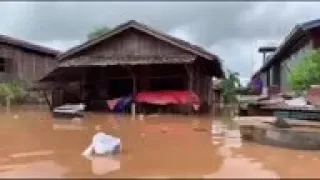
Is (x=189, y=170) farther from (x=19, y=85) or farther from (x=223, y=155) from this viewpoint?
(x=19, y=85)

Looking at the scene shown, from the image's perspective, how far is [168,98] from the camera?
1991 cm

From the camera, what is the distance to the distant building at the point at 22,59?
28234mm

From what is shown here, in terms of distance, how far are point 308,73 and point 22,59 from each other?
60.9ft

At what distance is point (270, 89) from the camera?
25.3 m

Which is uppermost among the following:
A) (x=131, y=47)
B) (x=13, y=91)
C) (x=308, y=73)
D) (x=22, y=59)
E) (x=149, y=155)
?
(x=22, y=59)

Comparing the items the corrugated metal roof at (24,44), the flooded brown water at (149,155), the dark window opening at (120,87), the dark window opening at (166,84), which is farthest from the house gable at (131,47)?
the corrugated metal roof at (24,44)

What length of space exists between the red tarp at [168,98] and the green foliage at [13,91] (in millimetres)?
7418

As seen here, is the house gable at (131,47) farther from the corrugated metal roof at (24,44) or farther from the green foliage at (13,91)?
the corrugated metal roof at (24,44)

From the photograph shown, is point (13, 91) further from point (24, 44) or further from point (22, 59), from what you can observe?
point (22, 59)

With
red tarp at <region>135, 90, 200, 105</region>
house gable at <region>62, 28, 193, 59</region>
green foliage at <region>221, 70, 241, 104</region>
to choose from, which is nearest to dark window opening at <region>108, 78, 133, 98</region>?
house gable at <region>62, 28, 193, 59</region>

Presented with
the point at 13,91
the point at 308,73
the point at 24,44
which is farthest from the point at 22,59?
the point at 308,73

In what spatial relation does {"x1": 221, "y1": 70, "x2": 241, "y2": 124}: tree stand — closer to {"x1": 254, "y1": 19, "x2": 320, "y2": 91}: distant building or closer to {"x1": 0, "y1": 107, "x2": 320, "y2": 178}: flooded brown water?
{"x1": 254, "y1": 19, "x2": 320, "y2": 91}: distant building

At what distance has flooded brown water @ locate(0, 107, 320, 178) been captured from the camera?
7.85 meters

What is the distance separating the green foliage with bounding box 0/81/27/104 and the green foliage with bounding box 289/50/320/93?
45.1 feet
